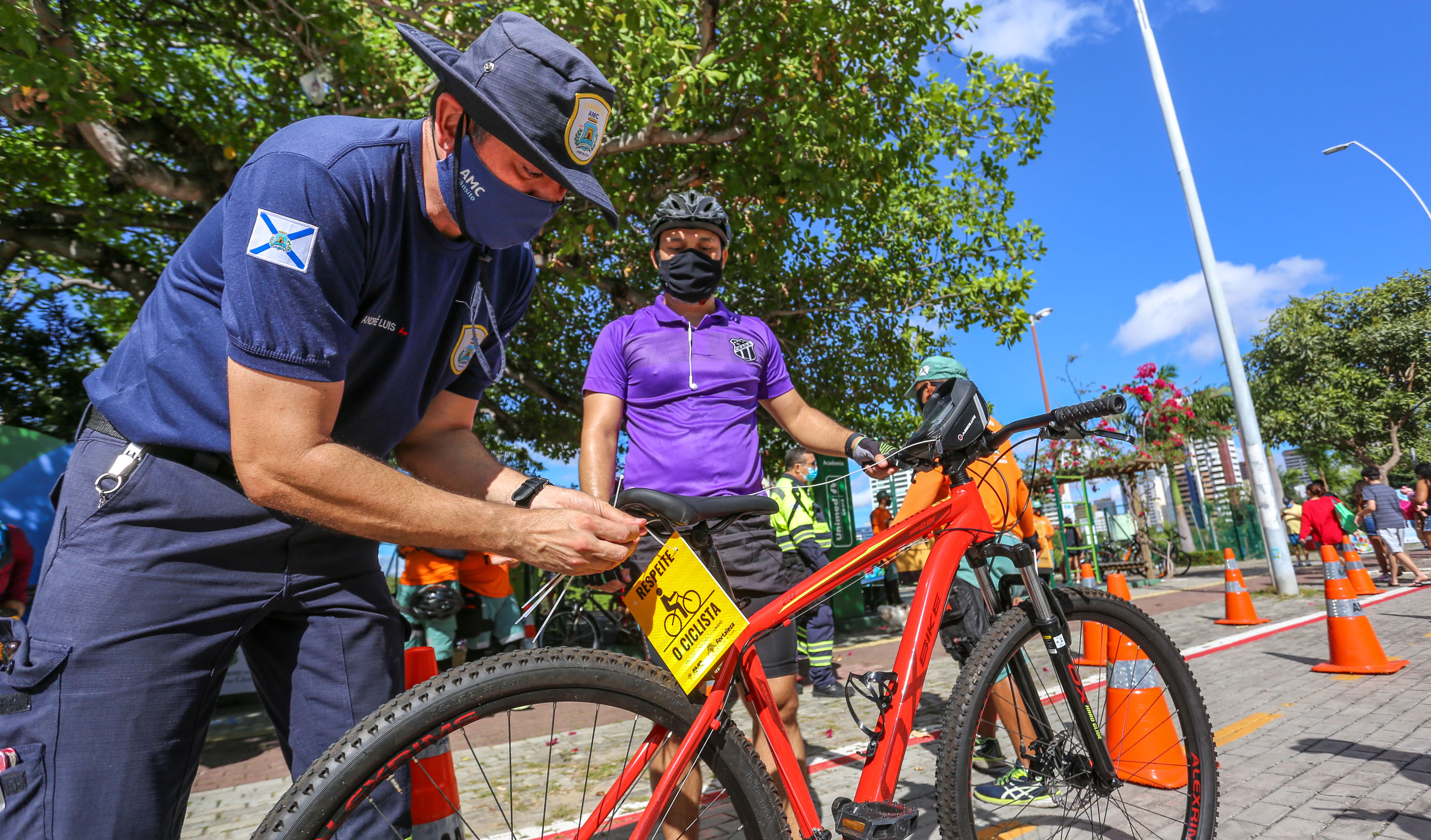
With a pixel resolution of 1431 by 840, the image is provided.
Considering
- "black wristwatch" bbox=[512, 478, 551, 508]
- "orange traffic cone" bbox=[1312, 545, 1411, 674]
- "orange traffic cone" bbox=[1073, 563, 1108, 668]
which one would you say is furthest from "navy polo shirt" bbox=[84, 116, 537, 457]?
"orange traffic cone" bbox=[1312, 545, 1411, 674]

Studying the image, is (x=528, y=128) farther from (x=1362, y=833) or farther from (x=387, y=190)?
(x=1362, y=833)

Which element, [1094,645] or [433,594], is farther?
[433,594]

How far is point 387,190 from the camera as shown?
1.47m

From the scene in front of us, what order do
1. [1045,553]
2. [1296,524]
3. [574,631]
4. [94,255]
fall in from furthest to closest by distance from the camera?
[1296,524] → [574,631] → [94,255] → [1045,553]

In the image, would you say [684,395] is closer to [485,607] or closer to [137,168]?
[485,607]

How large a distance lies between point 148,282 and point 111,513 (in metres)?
8.54

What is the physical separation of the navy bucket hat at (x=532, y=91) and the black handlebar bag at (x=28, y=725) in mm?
1149

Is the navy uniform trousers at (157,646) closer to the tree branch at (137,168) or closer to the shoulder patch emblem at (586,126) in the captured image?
the shoulder patch emblem at (586,126)

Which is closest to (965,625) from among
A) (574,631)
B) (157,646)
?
(157,646)

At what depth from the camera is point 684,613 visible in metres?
1.76

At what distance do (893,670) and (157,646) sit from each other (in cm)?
172

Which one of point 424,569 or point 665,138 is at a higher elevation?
point 665,138

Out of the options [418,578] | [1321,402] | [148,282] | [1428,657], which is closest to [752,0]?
[418,578]

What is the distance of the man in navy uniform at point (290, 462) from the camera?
4.19ft
